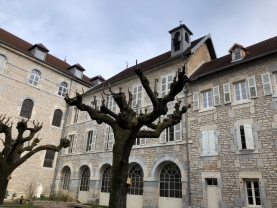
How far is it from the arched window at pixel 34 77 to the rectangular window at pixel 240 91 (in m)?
14.1

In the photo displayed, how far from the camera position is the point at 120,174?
5613 millimetres

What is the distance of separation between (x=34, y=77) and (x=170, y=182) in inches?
501

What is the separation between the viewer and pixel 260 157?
8.30 m

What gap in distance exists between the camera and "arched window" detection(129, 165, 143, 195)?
1193cm

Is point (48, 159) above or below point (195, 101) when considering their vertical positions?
below

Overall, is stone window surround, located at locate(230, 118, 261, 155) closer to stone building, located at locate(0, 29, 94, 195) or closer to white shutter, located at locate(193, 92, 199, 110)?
white shutter, located at locate(193, 92, 199, 110)

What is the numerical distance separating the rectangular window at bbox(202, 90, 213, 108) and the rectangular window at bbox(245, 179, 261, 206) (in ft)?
11.9

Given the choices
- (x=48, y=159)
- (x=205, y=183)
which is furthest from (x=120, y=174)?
(x=48, y=159)

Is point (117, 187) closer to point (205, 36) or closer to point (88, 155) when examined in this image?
point (88, 155)

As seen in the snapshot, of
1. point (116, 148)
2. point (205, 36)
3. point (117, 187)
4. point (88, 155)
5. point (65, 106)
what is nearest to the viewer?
point (117, 187)

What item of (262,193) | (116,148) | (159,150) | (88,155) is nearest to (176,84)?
(116,148)

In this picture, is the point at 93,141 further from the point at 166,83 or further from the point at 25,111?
the point at 166,83

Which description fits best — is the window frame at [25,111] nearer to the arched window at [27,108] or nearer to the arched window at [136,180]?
the arched window at [27,108]

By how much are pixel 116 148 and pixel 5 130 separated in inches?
204
